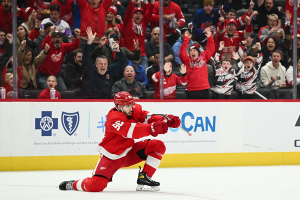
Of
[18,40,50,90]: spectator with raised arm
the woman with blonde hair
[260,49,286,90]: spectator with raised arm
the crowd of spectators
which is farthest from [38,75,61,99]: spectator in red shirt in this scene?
[260,49,286,90]: spectator with raised arm

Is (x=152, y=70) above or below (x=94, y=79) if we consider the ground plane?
above

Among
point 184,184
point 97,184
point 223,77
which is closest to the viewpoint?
point 97,184

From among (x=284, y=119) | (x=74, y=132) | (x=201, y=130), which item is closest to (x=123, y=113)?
(x=74, y=132)

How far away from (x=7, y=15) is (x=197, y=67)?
271cm

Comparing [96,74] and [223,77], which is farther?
[223,77]

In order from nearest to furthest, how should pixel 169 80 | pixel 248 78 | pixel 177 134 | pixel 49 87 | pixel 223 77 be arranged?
pixel 49 87, pixel 177 134, pixel 169 80, pixel 223 77, pixel 248 78

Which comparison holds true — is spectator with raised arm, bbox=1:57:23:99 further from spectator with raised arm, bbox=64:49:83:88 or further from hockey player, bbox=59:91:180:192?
hockey player, bbox=59:91:180:192

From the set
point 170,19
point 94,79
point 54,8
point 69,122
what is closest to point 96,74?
point 94,79

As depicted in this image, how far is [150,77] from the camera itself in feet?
19.3

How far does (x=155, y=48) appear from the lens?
5.91 metres

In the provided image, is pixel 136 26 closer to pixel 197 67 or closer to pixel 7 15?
pixel 197 67

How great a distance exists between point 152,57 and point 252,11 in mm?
A: 1753

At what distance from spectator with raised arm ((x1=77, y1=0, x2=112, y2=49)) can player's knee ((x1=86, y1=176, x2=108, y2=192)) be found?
241 centimetres

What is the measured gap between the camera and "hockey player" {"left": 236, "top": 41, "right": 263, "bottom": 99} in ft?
20.2
